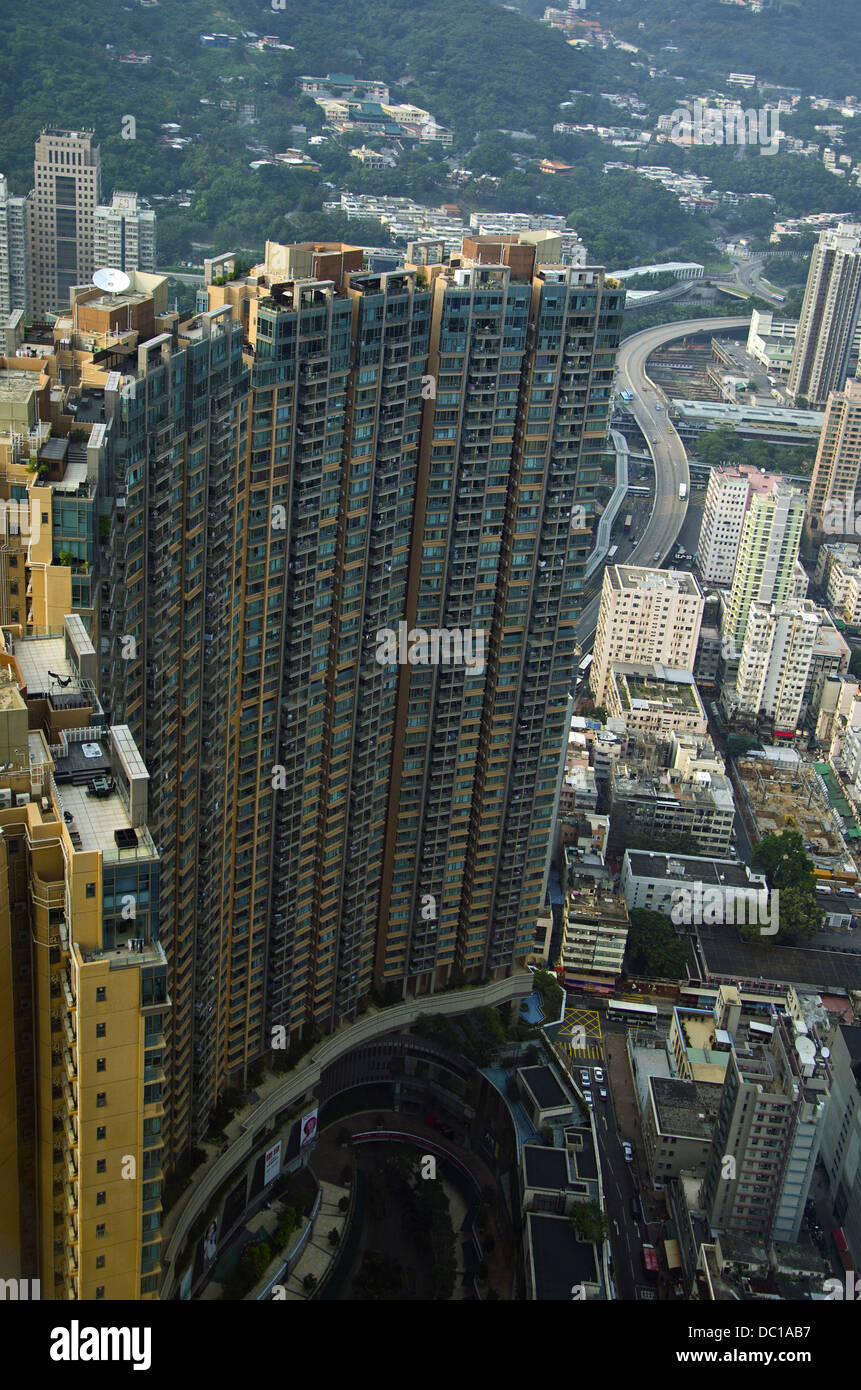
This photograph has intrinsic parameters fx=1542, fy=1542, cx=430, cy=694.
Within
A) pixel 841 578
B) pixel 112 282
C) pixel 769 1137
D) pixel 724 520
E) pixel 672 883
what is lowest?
pixel 672 883

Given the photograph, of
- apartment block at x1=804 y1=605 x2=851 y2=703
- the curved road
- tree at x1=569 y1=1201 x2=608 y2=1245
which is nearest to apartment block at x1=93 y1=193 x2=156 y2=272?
the curved road

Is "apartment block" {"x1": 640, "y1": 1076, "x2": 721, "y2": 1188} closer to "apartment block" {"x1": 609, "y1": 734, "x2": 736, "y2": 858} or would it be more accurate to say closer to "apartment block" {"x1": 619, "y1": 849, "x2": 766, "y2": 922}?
"apartment block" {"x1": 619, "y1": 849, "x2": 766, "y2": 922}

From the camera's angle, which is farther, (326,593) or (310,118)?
(310,118)

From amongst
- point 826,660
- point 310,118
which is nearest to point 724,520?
point 826,660

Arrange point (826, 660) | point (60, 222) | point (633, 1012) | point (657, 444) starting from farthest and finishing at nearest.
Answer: point (657, 444) → point (60, 222) → point (826, 660) → point (633, 1012)

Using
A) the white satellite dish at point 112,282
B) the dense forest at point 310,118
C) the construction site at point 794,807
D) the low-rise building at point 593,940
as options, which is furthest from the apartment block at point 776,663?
the dense forest at point 310,118

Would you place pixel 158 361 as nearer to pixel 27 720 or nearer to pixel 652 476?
pixel 27 720

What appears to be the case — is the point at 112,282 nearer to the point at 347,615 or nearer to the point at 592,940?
the point at 347,615
